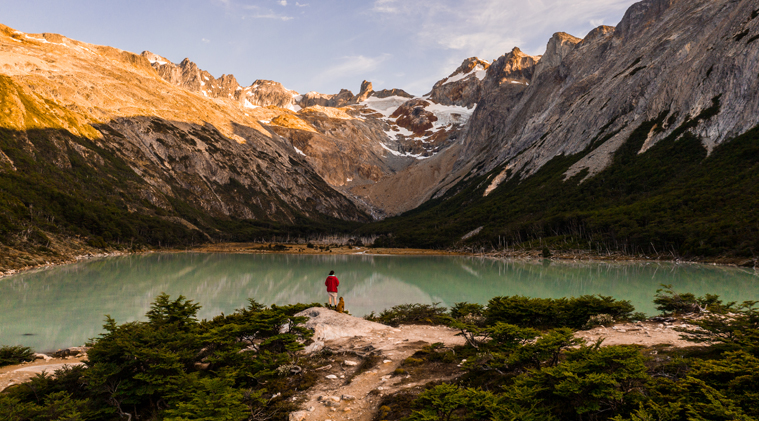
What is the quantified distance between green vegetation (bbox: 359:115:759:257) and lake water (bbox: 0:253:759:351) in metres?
10.8

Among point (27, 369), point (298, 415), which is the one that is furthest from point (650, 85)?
point (27, 369)

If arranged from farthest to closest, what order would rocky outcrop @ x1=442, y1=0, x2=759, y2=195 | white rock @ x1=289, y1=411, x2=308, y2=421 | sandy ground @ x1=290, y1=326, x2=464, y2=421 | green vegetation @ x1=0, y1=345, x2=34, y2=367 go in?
rocky outcrop @ x1=442, y1=0, x2=759, y2=195, green vegetation @ x1=0, y1=345, x2=34, y2=367, sandy ground @ x1=290, y1=326, x2=464, y2=421, white rock @ x1=289, y1=411, x2=308, y2=421

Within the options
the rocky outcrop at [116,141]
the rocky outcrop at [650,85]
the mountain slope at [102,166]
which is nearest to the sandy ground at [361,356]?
the mountain slope at [102,166]

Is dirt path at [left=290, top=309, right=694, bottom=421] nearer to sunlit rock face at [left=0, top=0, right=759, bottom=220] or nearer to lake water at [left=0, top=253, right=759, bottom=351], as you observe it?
lake water at [left=0, top=253, right=759, bottom=351]

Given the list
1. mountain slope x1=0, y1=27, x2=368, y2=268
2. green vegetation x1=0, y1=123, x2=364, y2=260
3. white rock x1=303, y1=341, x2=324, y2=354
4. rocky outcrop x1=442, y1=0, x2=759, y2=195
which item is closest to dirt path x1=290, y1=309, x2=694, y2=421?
white rock x1=303, y1=341, x2=324, y2=354

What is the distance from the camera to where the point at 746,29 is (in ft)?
319

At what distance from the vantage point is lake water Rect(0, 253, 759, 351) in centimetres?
2878

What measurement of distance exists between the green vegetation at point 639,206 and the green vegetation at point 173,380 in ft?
240

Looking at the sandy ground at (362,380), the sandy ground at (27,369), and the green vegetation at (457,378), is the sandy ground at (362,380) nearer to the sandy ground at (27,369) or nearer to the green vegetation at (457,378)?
the green vegetation at (457,378)

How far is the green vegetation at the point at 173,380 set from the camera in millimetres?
9875

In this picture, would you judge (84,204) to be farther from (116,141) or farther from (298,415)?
(298,415)

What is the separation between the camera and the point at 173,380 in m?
10.9

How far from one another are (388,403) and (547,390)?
167 inches

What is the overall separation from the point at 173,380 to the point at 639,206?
97.7m
